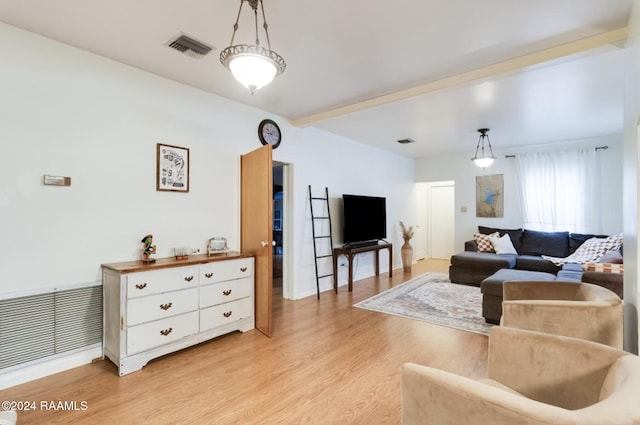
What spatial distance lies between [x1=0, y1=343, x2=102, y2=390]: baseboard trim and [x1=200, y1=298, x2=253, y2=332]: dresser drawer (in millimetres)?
848

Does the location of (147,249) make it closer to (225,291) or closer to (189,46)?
(225,291)

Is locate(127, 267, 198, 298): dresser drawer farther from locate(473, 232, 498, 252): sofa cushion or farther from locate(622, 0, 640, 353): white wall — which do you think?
locate(473, 232, 498, 252): sofa cushion

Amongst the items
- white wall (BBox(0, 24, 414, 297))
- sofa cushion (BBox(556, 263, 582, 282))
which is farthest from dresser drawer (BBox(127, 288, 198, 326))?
sofa cushion (BBox(556, 263, 582, 282))

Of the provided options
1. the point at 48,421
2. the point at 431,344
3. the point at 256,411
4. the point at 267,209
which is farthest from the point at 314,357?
the point at 48,421

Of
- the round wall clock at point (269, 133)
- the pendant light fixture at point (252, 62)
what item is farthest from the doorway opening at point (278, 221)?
the pendant light fixture at point (252, 62)

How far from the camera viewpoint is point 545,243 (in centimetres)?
554

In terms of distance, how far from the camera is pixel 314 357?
2.67m

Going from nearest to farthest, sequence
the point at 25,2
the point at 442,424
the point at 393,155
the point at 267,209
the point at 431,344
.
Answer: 1. the point at 442,424
2. the point at 25,2
3. the point at 431,344
4. the point at 267,209
5. the point at 393,155

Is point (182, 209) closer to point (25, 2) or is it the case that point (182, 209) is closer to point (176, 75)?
point (176, 75)

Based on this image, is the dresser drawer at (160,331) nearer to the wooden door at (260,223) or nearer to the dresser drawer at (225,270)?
the dresser drawer at (225,270)

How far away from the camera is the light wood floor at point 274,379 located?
1913 mm

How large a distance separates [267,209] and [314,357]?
57.4 inches

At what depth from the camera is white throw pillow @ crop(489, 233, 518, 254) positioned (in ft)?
18.5

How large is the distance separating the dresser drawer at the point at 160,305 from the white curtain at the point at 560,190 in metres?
6.16
